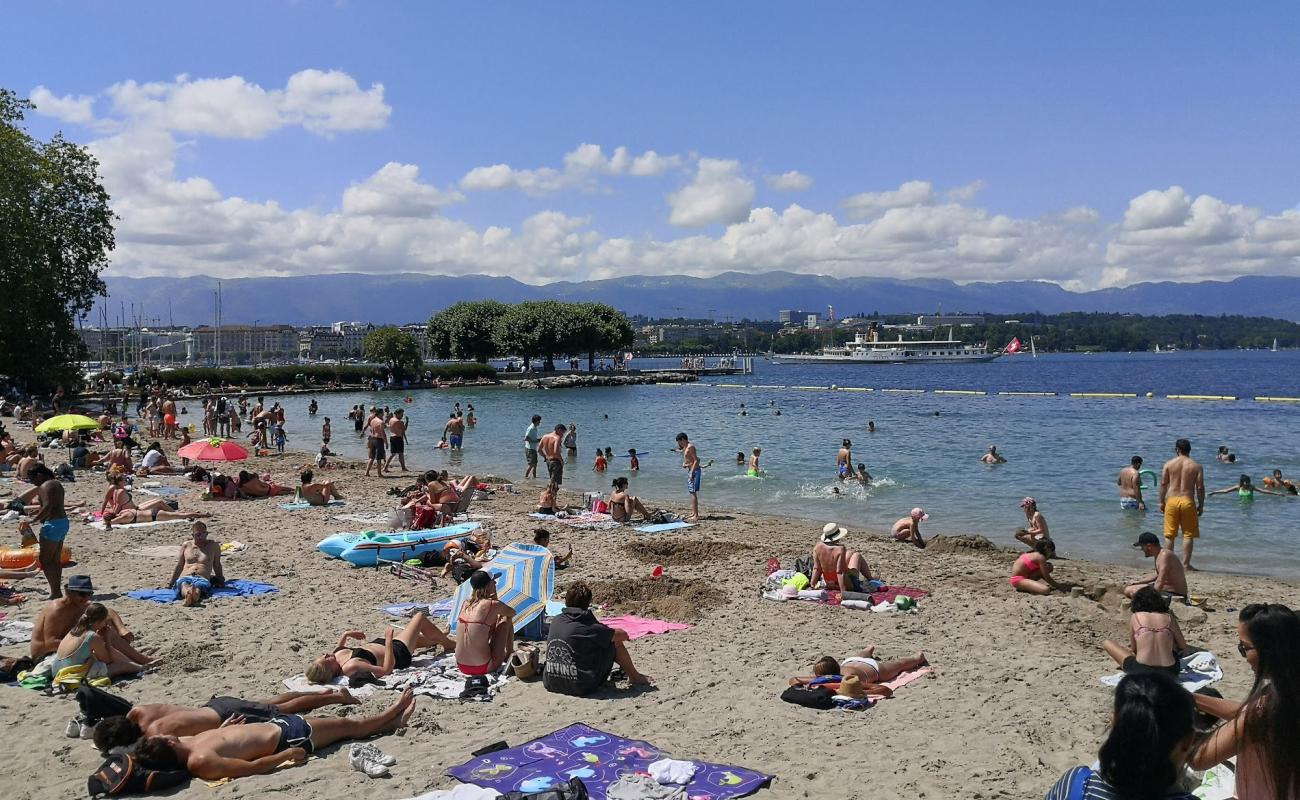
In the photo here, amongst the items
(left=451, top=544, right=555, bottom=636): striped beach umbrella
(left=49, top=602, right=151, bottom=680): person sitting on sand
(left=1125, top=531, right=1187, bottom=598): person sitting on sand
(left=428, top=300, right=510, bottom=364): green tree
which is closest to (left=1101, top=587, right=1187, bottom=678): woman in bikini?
(left=1125, top=531, right=1187, bottom=598): person sitting on sand

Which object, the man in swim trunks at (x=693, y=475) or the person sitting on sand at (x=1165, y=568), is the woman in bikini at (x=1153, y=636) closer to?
the person sitting on sand at (x=1165, y=568)

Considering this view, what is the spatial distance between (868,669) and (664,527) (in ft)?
27.0

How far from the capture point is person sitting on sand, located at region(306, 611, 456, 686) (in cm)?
759

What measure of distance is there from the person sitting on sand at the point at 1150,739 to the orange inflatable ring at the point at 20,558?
12.1 meters

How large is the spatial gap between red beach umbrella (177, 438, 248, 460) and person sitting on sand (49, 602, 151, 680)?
47.2ft

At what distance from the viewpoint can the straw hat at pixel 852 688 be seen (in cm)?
720

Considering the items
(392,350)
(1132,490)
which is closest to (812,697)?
(1132,490)

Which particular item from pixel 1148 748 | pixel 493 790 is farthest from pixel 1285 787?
pixel 493 790

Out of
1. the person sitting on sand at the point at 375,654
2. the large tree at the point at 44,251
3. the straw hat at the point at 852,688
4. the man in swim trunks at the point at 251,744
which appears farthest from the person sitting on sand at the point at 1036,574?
the large tree at the point at 44,251

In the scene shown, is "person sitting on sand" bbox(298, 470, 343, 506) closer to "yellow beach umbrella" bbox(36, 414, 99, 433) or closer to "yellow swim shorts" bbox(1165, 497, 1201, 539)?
"yellow beach umbrella" bbox(36, 414, 99, 433)

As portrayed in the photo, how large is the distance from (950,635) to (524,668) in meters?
4.37

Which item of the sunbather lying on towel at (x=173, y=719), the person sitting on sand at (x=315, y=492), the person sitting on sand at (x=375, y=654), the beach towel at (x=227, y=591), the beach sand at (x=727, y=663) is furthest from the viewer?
the person sitting on sand at (x=315, y=492)

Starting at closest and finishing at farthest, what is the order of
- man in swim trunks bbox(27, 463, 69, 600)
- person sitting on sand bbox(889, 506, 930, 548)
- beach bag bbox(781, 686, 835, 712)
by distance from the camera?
beach bag bbox(781, 686, 835, 712) → man in swim trunks bbox(27, 463, 69, 600) → person sitting on sand bbox(889, 506, 930, 548)

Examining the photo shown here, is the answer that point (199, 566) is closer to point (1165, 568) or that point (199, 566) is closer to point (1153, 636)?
point (1153, 636)
